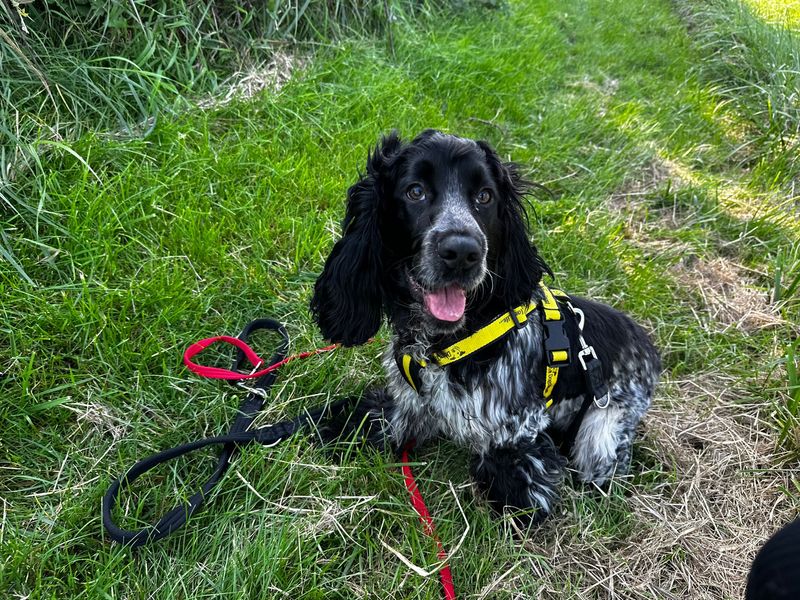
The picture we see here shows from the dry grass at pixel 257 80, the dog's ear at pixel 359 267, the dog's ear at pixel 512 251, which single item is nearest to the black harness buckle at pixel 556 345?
the dog's ear at pixel 512 251

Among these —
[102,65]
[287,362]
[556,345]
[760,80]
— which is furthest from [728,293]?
[102,65]

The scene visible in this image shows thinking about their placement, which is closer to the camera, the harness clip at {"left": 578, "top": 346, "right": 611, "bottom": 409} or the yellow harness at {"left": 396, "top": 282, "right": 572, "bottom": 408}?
the yellow harness at {"left": 396, "top": 282, "right": 572, "bottom": 408}

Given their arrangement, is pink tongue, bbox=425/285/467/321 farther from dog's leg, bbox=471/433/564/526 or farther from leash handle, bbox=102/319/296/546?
leash handle, bbox=102/319/296/546

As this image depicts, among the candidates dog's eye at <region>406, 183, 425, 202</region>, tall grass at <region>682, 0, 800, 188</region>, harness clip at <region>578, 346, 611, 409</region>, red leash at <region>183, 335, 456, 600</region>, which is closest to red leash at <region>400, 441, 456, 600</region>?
red leash at <region>183, 335, 456, 600</region>

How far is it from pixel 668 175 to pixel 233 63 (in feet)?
11.8

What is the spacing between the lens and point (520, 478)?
2.30 meters

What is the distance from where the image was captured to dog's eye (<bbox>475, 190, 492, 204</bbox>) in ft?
7.13

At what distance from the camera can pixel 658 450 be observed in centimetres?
264

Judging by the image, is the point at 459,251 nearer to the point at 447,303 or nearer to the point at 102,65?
the point at 447,303

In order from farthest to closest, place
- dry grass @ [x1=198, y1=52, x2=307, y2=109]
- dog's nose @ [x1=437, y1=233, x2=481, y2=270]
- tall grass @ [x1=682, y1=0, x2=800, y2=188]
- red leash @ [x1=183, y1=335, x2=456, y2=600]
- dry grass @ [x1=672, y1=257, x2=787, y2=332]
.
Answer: tall grass @ [x1=682, y1=0, x2=800, y2=188], dry grass @ [x1=198, y1=52, x2=307, y2=109], dry grass @ [x1=672, y1=257, x2=787, y2=332], red leash @ [x1=183, y1=335, x2=456, y2=600], dog's nose @ [x1=437, y1=233, x2=481, y2=270]

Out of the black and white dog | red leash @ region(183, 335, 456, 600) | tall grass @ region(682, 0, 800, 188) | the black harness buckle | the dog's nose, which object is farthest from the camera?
tall grass @ region(682, 0, 800, 188)

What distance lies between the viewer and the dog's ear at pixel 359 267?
2203 millimetres

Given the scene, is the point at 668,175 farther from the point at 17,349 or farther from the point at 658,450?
the point at 17,349

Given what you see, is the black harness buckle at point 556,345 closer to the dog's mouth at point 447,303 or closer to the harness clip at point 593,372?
the harness clip at point 593,372
